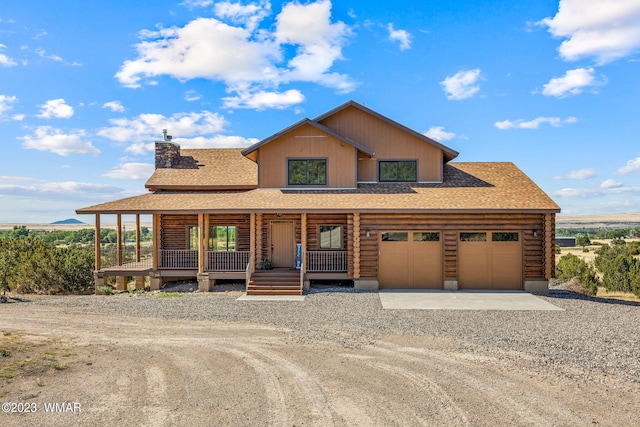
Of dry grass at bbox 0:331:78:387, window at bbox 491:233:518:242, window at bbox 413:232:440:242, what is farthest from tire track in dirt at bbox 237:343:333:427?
window at bbox 491:233:518:242

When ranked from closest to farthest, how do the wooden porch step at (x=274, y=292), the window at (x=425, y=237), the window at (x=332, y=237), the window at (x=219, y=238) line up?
1. the wooden porch step at (x=274, y=292)
2. the window at (x=425, y=237)
3. the window at (x=332, y=237)
4. the window at (x=219, y=238)

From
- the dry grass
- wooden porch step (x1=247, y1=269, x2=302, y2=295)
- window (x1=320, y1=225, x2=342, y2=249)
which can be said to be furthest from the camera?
window (x1=320, y1=225, x2=342, y2=249)

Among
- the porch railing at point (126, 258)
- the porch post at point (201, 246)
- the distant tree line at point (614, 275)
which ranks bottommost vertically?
the distant tree line at point (614, 275)

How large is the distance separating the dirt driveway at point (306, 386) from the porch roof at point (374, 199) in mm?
7235

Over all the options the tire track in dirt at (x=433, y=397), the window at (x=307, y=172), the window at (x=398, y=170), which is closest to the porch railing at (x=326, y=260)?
the window at (x=307, y=172)

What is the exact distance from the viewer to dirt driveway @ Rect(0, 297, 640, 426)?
6.21 m

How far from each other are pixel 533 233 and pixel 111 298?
16341mm

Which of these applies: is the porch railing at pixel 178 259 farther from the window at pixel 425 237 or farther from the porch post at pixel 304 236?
the window at pixel 425 237

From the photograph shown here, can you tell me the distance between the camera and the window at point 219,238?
66.0ft

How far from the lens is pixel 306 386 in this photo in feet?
24.1

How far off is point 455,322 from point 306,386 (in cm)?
611

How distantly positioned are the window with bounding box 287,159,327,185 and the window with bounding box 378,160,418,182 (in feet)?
8.90

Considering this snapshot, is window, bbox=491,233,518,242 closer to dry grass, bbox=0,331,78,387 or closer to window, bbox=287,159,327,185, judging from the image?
window, bbox=287,159,327,185

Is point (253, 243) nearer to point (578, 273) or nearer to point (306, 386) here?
point (306, 386)
